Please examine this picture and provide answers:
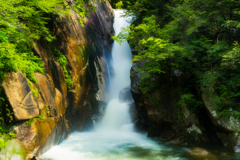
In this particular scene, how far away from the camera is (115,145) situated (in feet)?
32.0

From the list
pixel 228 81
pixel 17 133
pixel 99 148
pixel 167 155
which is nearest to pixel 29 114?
pixel 17 133

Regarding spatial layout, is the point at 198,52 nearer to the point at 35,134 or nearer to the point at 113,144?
the point at 113,144

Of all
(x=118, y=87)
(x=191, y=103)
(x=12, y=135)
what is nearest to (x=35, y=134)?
(x=12, y=135)

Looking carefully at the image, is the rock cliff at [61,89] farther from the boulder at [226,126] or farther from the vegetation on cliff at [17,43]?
the boulder at [226,126]

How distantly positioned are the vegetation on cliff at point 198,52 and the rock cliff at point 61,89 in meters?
3.67

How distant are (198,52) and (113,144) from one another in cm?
709

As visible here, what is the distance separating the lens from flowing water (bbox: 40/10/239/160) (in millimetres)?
7875

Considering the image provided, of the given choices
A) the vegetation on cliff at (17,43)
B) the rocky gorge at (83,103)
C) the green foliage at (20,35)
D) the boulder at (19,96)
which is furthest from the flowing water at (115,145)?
the green foliage at (20,35)

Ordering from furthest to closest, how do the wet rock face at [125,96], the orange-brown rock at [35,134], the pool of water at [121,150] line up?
the wet rock face at [125,96], the pool of water at [121,150], the orange-brown rock at [35,134]

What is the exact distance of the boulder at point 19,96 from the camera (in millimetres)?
5359

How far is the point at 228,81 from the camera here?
8562 millimetres

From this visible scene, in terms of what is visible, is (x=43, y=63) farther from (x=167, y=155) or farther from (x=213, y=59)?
(x=213, y=59)

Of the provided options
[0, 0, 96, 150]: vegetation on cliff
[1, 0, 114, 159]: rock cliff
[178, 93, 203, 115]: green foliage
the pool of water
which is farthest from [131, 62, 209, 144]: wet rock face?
[0, 0, 96, 150]: vegetation on cliff

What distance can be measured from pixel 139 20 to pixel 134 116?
8.17m
